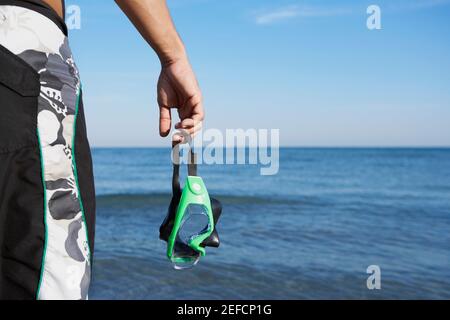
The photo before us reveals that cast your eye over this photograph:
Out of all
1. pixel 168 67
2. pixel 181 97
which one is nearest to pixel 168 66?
pixel 168 67

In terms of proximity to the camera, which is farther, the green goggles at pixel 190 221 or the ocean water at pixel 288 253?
the ocean water at pixel 288 253

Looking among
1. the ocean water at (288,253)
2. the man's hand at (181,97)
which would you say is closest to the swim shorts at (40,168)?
the man's hand at (181,97)

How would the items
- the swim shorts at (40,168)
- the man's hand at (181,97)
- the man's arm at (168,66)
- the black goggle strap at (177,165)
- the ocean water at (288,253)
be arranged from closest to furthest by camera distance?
1. the swim shorts at (40,168)
2. the man's arm at (168,66)
3. the man's hand at (181,97)
4. the black goggle strap at (177,165)
5. the ocean water at (288,253)

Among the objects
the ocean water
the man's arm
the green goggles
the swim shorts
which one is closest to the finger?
the man's arm

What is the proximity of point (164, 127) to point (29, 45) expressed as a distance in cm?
58

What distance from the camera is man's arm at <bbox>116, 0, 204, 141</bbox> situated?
151 centimetres

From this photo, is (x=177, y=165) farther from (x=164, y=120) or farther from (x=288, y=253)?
(x=288, y=253)

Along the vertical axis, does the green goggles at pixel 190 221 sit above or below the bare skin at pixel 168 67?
below

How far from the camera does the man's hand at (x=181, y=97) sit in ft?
5.38

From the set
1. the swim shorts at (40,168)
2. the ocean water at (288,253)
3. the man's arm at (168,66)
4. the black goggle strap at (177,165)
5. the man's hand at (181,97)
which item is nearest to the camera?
the swim shorts at (40,168)

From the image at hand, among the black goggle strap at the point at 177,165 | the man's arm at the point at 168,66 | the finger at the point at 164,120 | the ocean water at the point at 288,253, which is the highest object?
the man's arm at the point at 168,66

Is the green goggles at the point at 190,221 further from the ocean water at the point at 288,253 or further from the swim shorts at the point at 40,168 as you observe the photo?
the ocean water at the point at 288,253

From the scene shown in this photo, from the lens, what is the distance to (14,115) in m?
1.19
